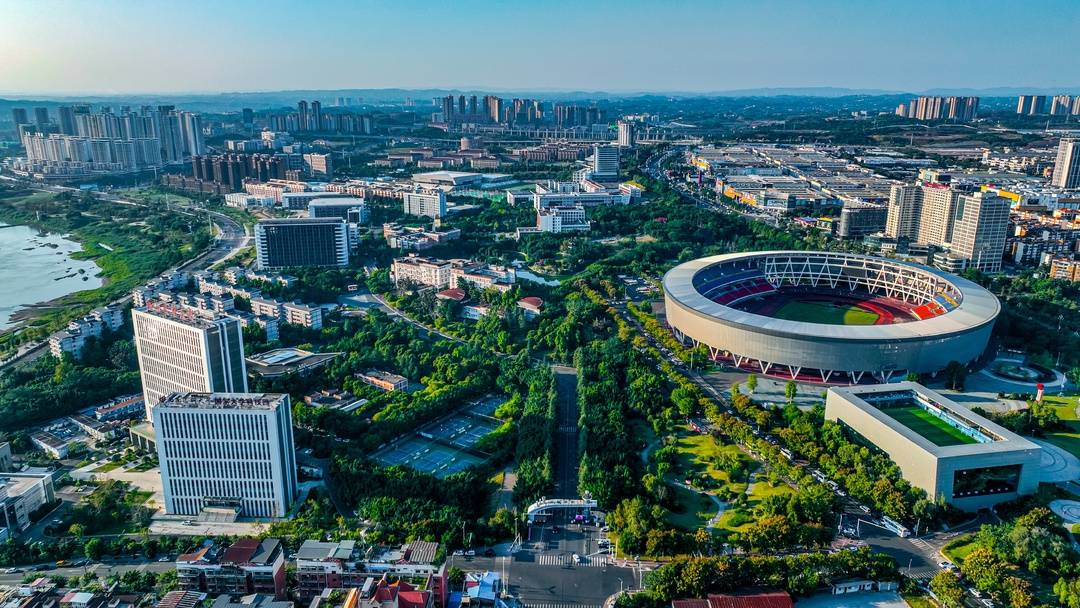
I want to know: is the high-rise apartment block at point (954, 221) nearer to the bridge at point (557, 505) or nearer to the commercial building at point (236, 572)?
the bridge at point (557, 505)

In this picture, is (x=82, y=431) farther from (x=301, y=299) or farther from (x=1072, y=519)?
(x=1072, y=519)

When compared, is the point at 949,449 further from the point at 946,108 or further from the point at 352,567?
the point at 946,108

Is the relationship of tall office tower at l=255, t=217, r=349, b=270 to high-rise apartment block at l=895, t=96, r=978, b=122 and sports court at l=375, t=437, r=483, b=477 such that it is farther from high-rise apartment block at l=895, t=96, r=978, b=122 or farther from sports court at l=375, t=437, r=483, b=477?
high-rise apartment block at l=895, t=96, r=978, b=122

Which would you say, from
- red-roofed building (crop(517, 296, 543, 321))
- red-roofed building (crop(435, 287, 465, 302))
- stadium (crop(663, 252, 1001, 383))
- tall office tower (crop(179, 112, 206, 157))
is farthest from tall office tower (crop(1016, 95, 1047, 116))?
tall office tower (crop(179, 112, 206, 157))

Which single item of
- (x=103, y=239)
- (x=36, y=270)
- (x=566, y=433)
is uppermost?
(x=103, y=239)

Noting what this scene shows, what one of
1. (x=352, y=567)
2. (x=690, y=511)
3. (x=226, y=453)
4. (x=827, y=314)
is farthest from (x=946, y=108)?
(x=352, y=567)
